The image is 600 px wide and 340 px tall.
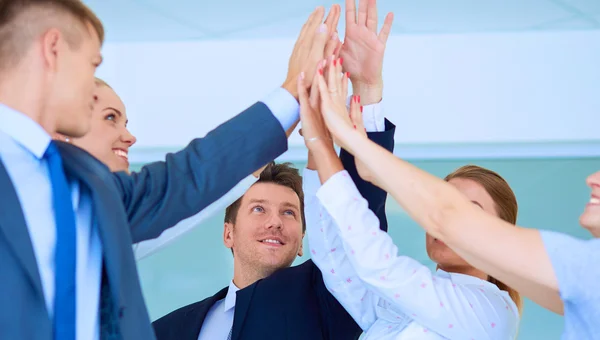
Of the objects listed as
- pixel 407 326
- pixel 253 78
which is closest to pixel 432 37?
pixel 253 78

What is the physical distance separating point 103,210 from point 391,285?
66cm

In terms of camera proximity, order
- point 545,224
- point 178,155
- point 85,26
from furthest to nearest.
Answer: point 545,224 → point 178,155 → point 85,26

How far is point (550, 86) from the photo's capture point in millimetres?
4641

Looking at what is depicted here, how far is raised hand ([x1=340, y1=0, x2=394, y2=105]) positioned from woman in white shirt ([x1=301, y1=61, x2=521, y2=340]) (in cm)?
16

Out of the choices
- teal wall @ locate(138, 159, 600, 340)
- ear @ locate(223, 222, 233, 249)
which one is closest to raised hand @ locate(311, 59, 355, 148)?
ear @ locate(223, 222, 233, 249)

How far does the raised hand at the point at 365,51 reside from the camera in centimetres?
202

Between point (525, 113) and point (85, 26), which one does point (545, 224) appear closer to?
point (525, 113)

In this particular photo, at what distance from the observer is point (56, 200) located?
51.8 inches

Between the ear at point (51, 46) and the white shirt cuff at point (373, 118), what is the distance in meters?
0.84

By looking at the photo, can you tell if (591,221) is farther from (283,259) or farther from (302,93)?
(283,259)

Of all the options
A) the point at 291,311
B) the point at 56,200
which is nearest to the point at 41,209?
the point at 56,200

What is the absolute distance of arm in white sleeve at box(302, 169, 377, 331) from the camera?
1.92m

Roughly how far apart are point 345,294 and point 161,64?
3147mm

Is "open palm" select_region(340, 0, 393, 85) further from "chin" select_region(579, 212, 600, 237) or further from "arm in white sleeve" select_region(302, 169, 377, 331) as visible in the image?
"chin" select_region(579, 212, 600, 237)
